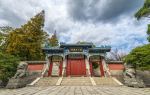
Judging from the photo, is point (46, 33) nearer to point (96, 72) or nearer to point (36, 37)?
point (36, 37)

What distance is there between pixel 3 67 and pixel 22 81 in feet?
5.97

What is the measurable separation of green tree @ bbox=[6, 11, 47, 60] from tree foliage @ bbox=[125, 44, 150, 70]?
44.5ft

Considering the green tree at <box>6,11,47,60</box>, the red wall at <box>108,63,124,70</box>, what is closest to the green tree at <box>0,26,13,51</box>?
the green tree at <box>6,11,47,60</box>

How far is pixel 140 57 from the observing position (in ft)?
50.9

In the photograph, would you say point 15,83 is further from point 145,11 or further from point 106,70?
point 145,11

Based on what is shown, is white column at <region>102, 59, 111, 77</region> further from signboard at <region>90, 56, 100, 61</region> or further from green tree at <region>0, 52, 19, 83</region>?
green tree at <region>0, 52, 19, 83</region>

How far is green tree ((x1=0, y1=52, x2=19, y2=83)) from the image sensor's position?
14.5 meters

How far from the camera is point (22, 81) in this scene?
14727 mm

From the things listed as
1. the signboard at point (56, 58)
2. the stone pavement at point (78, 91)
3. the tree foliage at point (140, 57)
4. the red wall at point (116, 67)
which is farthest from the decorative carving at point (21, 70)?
the red wall at point (116, 67)

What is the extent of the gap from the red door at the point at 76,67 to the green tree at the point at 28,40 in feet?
19.9

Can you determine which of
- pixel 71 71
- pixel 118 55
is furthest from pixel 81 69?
pixel 118 55

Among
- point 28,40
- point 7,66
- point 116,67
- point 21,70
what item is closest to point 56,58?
point 28,40

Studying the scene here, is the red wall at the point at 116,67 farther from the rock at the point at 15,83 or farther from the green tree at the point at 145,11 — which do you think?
the rock at the point at 15,83

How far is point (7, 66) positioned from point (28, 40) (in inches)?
430
